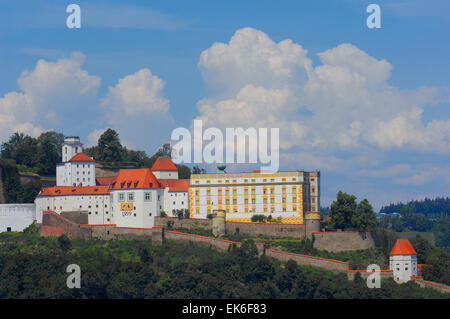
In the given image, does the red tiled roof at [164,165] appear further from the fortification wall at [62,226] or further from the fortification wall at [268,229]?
the fortification wall at [268,229]

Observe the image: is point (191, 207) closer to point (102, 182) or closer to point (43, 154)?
point (102, 182)

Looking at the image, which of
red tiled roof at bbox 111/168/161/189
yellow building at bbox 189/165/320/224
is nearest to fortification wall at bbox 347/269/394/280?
yellow building at bbox 189/165/320/224

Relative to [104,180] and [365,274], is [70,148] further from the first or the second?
[365,274]

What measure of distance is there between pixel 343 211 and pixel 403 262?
11.4 meters

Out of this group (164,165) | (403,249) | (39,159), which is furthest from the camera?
(39,159)

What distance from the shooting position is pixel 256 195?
11294 cm

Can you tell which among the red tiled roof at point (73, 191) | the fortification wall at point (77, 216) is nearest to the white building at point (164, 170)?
the red tiled roof at point (73, 191)

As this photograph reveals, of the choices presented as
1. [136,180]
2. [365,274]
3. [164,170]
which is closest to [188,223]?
[136,180]

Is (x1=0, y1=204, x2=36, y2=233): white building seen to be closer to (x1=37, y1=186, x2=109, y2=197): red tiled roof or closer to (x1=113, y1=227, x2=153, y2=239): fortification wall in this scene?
(x1=37, y1=186, x2=109, y2=197): red tiled roof

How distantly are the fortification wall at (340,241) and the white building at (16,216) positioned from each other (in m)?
36.3

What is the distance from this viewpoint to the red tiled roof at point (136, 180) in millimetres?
112875
